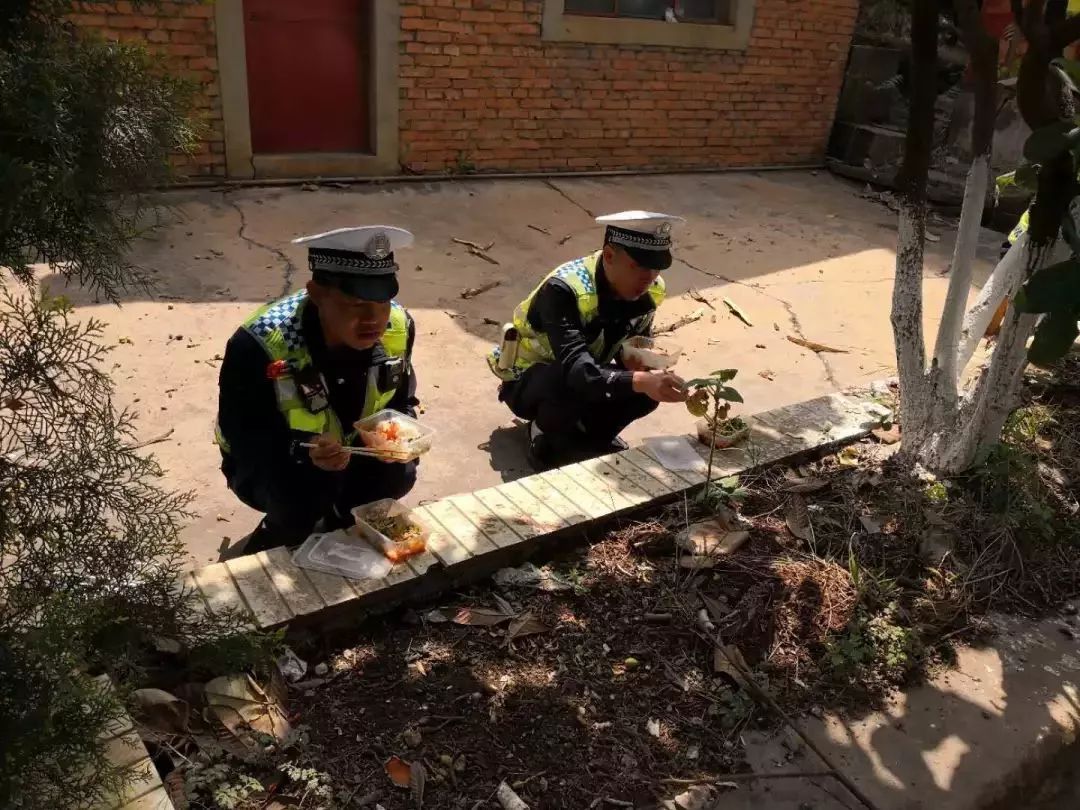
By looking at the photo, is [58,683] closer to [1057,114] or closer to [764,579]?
[764,579]

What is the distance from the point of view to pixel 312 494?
322cm

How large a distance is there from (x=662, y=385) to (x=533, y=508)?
847mm

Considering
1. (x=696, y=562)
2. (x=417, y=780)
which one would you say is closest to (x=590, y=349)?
(x=696, y=562)

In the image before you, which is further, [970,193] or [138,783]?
[970,193]

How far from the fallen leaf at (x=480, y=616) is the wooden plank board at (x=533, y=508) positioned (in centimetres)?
36

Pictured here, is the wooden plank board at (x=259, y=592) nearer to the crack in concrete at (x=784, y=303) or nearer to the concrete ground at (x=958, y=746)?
the concrete ground at (x=958, y=746)

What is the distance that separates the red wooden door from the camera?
7.68 metres

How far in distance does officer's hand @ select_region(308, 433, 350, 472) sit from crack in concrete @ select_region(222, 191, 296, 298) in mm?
3084

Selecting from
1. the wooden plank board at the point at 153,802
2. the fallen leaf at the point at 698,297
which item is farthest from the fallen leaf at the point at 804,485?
the fallen leaf at the point at 698,297

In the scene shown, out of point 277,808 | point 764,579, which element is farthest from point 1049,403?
point 277,808

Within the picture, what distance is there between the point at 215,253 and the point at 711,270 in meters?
4.03

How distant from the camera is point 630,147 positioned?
972 centimetres

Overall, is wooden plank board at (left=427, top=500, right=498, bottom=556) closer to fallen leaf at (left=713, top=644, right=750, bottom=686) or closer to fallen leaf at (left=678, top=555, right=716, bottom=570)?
fallen leaf at (left=678, top=555, right=716, bottom=570)

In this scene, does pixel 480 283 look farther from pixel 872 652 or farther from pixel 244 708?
pixel 244 708
